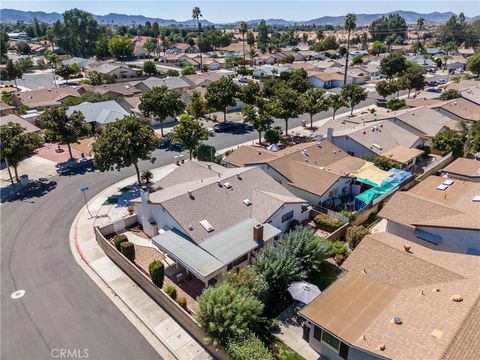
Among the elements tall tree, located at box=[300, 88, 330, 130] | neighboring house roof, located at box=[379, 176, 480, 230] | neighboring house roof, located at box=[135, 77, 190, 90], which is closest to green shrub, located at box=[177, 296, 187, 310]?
neighboring house roof, located at box=[379, 176, 480, 230]

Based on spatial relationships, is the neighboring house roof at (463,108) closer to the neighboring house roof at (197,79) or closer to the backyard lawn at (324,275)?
the backyard lawn at (324,275)

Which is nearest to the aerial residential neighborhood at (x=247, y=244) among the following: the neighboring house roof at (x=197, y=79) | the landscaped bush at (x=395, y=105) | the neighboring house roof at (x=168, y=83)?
the landscaped bush at (x=395, y=105)

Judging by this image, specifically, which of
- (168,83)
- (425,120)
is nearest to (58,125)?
(168,83)

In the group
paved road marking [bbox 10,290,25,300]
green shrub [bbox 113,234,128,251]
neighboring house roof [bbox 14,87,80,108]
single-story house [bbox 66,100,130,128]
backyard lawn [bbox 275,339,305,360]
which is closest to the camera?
backyard lawn [bbox 275,339,305,360]

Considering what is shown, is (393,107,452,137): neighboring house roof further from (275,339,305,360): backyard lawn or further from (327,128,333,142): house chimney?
(275,339,305,360): backyard lawn

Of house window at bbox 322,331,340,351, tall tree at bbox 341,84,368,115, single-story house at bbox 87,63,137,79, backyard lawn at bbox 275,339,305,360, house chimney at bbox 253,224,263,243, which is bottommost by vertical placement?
backyard lawn at bbox 275,339,305,360
